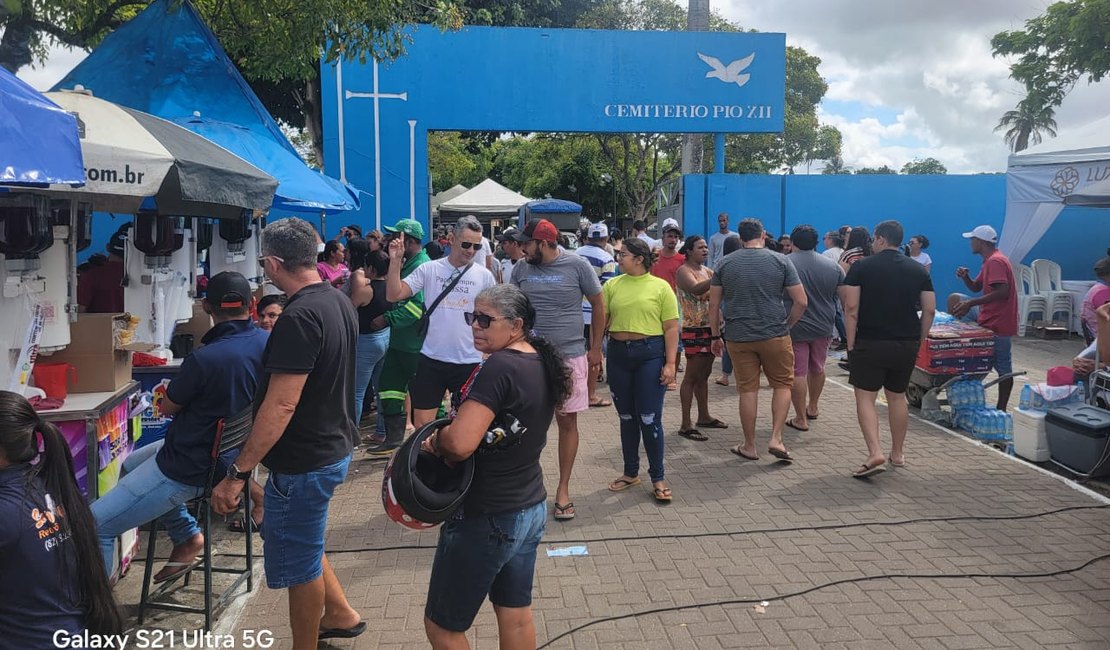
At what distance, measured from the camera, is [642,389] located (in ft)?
17.6

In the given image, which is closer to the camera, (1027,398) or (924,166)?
(1027,398)

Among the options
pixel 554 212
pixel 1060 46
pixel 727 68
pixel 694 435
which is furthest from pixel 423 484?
pixel 1060 46

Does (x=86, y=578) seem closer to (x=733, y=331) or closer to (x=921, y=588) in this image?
(x=921, y=588)

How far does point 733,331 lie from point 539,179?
3001 centimetres

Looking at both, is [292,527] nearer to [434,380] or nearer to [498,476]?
[498,476]

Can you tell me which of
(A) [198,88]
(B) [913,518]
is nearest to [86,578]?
(B) [913,518]

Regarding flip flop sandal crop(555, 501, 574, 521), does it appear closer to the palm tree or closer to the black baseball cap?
the black baseball cap

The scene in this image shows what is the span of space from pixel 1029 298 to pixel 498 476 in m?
14.1

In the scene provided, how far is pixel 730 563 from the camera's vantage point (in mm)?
4488

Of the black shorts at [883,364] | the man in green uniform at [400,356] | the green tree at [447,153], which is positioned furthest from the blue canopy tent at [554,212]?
the black shorts at [883,364]

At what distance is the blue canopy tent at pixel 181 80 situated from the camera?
23.1ft

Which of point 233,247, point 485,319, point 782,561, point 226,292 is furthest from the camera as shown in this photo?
point 233,247

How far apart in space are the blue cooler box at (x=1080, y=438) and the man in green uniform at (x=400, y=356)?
506 cm

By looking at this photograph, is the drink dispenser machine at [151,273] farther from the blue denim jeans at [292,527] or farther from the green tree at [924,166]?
the green tree at [924,166]
